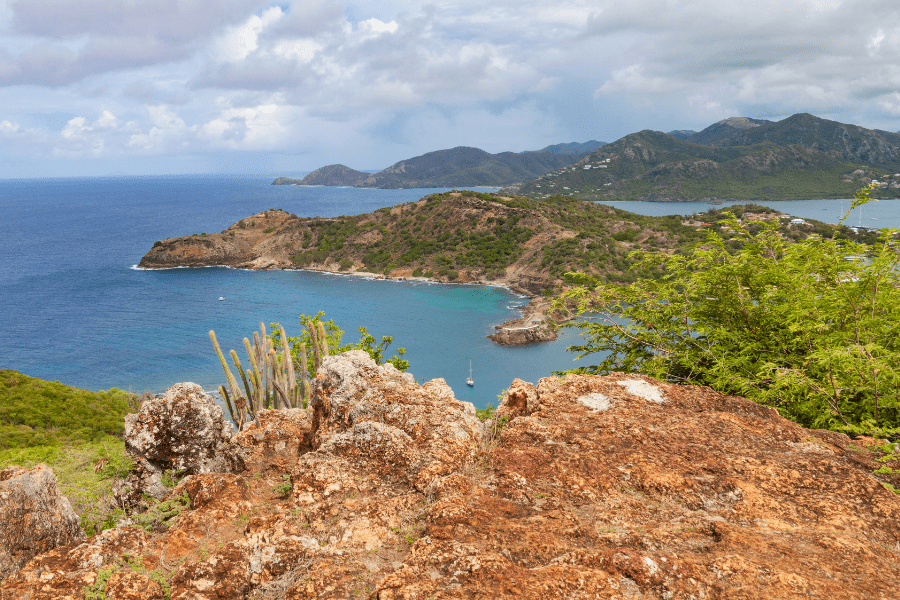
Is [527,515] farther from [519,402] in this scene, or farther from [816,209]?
[816,209]

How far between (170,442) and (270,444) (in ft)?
7.37

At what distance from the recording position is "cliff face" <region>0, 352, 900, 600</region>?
10.0ft

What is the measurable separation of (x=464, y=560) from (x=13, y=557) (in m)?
4.61

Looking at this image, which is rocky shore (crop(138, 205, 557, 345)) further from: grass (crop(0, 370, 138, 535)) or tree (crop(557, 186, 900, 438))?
tree (crop(557, 186, 900, 438))

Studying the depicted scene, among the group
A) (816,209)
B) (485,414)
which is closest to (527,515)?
(485,414)

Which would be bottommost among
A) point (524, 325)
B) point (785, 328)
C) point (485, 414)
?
point (524, 325)

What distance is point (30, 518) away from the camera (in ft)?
16.1

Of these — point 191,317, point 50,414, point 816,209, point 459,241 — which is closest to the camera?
point 50,414

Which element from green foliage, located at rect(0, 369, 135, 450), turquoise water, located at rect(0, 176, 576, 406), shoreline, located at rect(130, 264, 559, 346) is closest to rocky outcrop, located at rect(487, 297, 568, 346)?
shoreline, located at rect(130, 264, 559, 346)

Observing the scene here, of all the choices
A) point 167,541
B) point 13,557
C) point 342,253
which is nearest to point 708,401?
point 167,541

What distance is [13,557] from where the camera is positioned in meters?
4.66

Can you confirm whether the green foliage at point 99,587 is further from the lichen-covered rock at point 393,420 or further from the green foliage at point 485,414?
the green foliage at point 485,414

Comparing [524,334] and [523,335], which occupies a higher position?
[524,334]

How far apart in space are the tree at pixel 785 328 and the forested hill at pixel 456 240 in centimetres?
6801
